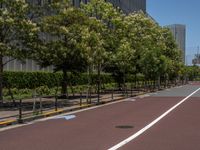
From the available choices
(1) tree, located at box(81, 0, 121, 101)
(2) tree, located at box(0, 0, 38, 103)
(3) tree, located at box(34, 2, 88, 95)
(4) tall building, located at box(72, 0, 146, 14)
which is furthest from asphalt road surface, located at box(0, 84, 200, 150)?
(4) tall building, located at box(72, 0, 146, 14)

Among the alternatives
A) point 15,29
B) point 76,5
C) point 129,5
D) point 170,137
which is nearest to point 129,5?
point 129,5

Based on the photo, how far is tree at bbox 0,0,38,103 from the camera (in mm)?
24797

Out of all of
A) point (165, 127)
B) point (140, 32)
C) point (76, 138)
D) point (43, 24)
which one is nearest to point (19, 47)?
point (43, 24)

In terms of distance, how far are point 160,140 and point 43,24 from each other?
16.2 metres

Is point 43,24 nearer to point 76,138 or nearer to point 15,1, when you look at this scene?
point 15,1

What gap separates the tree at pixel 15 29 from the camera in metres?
24.8

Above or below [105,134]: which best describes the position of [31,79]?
above

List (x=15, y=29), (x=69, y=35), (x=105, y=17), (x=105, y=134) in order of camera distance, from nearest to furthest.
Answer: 1. (x=105, y=134)
2. (x=15, y=29)
3. (x=69, y=35)
4. (x=105, y=17)

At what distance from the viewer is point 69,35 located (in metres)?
32.8

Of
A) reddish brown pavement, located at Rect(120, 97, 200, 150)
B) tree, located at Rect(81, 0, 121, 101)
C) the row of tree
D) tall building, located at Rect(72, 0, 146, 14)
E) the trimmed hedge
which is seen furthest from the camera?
tall building, located at Rect(72, 0, 146, 14)

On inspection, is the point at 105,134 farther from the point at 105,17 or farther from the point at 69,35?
the point at 105,17

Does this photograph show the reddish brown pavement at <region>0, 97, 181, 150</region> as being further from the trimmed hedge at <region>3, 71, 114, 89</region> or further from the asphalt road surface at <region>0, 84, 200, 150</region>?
the trimmed hedge at <region>3, 71, 114, 89</region>

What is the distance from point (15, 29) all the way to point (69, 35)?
24.3 feet

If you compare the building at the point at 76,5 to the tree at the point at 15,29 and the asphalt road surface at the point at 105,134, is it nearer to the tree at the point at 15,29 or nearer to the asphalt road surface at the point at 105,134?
the tree at the point at 15,29
